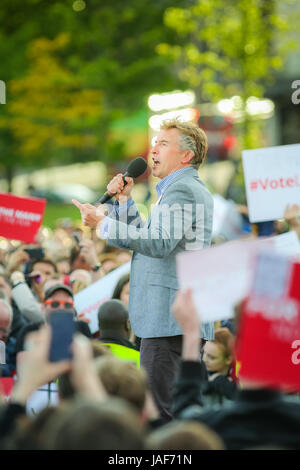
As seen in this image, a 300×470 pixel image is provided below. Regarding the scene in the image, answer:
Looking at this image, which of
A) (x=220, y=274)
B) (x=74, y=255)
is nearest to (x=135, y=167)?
(x=220, y=274)

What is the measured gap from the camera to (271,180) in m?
6.30

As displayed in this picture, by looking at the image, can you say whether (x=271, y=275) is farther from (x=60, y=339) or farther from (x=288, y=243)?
(x=288, y=243)

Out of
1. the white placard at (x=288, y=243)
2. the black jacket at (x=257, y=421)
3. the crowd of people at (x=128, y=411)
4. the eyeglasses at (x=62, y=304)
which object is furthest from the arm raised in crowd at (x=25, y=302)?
the black jacket at (x=257, y=421)

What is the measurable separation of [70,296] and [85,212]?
1808 mm

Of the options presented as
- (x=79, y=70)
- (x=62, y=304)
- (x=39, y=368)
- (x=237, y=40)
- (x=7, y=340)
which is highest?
(x=79, y=70)

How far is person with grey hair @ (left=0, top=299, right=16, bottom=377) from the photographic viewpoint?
5.20 metres

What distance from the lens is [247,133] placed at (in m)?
16.5

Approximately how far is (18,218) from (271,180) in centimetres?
A: 213

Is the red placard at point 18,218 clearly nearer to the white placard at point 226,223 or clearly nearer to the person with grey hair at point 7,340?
the person with grey hair at point 7,340

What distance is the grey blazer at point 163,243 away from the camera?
13.2 ft

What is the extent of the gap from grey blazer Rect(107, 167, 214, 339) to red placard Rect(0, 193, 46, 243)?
282cm

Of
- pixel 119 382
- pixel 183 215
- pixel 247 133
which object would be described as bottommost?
pixel 119 382

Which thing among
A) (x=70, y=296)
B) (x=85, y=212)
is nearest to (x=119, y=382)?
(x=85, y=212)
